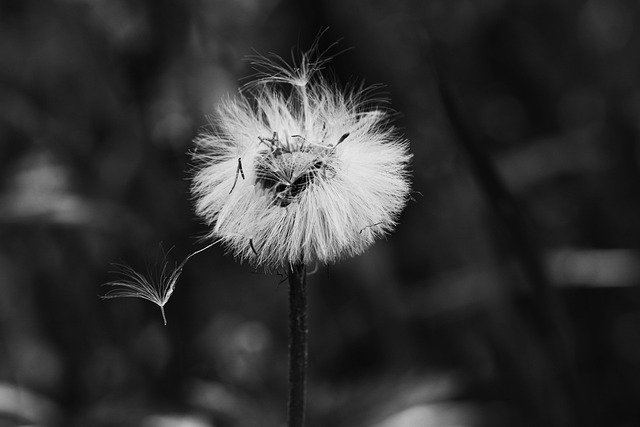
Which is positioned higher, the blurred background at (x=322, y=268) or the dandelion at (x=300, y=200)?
the blurred background at (x=322, y=268)

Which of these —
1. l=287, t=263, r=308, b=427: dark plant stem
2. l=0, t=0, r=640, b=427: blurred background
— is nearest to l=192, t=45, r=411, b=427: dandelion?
l=287, t=263, r=308, b=427: dark plant stem

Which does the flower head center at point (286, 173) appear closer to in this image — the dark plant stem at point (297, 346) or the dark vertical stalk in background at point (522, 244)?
the dark plant stem at point (297, 346)

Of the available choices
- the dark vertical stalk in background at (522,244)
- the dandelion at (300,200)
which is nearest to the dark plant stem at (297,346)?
the dandelion at (300,200)

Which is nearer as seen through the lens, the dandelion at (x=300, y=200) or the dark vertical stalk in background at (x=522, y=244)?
the dandelion at (x=300, y=200)

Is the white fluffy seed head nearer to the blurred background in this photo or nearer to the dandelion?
the dandelion

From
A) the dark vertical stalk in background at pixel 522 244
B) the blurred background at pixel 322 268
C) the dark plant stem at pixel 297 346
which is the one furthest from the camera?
the blurred background at pixel 322 268

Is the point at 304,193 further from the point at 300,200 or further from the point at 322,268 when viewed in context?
the point at 322,268

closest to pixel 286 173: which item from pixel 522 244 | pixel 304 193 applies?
pixel 304 193
